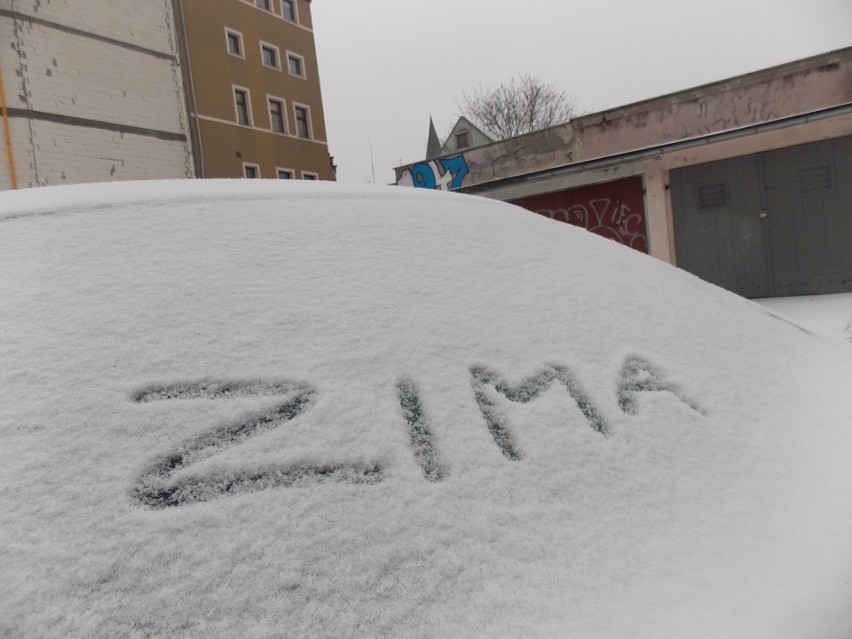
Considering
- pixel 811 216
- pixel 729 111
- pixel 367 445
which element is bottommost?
pixel 367 445

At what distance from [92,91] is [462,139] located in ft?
51.2

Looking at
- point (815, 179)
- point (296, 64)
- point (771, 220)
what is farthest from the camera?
point (296, 64)

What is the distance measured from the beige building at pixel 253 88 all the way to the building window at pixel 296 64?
0.11ft

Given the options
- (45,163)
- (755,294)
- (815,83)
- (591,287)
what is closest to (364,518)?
(591,287)

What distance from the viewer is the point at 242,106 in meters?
16.5

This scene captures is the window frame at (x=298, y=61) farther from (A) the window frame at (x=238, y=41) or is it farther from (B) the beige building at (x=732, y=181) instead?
(B) the beige building at (x=732, y=181)

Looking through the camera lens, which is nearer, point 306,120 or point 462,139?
point 306,120

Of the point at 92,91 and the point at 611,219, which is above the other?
the point at 92,91

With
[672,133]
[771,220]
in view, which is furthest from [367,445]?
[672,133]

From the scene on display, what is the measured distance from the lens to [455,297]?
44.7 inches

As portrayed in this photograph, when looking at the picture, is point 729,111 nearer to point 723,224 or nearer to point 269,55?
point 723,224

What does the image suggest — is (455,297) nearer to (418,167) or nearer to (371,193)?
(371,193)

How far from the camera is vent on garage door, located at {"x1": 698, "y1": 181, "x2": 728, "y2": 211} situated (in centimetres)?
832

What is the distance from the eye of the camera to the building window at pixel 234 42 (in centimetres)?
1620
